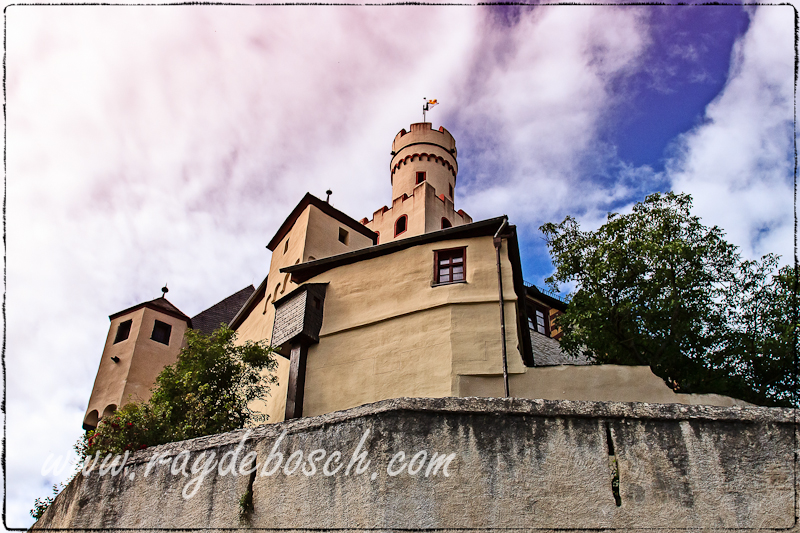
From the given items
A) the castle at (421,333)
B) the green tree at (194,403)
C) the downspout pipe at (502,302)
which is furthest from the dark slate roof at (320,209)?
the downspout pipe at (502,302)

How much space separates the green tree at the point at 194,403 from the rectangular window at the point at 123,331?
11317 mm

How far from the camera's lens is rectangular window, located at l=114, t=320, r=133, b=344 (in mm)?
24297

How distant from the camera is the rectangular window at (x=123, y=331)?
2430 centimetres

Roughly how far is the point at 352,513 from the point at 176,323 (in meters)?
20.2

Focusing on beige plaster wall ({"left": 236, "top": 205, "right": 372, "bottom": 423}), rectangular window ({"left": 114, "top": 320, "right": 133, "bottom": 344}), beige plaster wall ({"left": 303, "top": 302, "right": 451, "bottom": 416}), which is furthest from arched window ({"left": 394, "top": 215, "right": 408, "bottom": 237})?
beige plaster wall ({"left": 303, "top": 302, "right": 451, "bottom": 416})

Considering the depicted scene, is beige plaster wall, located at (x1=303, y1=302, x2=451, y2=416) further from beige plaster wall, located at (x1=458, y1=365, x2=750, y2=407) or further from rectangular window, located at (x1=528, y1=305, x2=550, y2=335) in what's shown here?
rectangular window, located at (x1=528, y1=305, x2=550, y2=335)

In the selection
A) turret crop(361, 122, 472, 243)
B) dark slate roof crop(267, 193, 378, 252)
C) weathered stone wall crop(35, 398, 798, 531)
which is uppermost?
turret crop(361, 122, 472, 243)

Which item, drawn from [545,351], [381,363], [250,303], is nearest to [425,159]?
[545,351]

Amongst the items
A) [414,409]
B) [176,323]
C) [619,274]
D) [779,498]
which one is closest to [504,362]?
[619,274]

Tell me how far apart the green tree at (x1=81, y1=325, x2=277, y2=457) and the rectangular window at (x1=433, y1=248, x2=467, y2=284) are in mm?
4273

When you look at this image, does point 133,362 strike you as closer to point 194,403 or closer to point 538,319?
point 194,403

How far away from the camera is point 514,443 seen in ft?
23.7

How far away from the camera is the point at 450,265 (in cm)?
1515

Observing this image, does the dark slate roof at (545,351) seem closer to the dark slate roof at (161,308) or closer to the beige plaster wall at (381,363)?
the beige plaster wall at (381,363)
